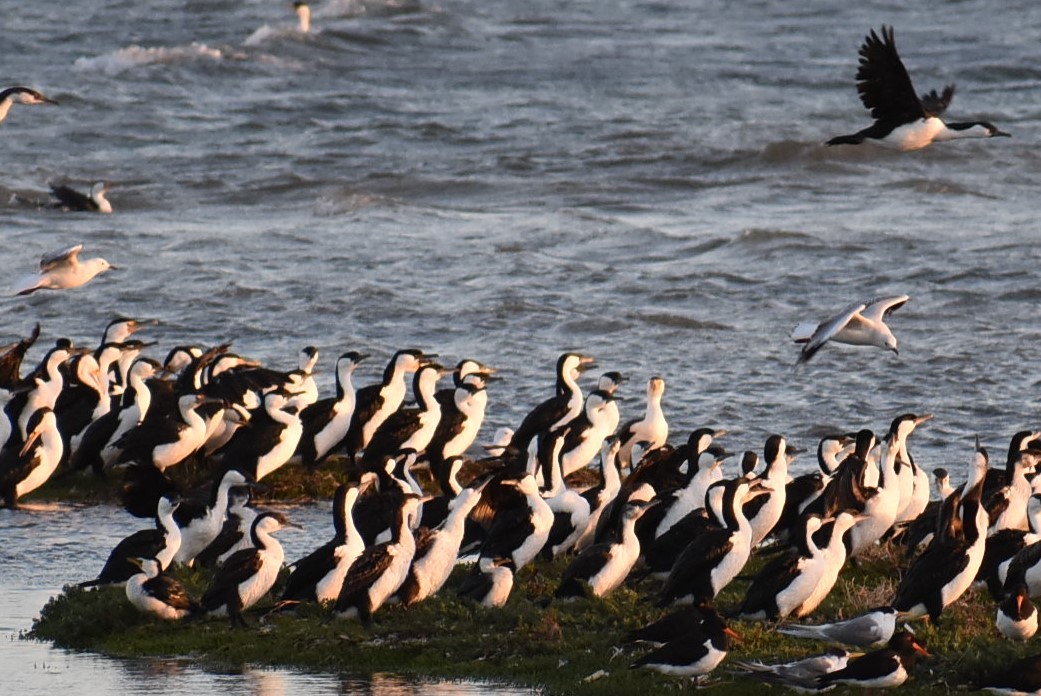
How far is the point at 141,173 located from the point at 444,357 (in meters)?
17.7

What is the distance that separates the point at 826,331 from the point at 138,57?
133ft

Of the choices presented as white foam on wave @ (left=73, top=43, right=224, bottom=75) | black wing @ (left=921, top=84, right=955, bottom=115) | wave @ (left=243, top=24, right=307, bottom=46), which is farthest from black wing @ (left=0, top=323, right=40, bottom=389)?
wave @ (left=243, top=24, right=307, bottom=46)

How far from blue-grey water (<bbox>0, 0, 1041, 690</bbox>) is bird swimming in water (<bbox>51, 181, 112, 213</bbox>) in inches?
15.8

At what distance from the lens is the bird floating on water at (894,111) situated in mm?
15531

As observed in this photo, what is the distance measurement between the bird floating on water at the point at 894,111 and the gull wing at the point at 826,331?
4.41ft

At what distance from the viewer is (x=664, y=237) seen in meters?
33.1

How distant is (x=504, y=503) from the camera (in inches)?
587

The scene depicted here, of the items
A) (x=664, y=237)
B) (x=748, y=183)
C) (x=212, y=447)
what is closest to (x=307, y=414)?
(x=212, y=447)

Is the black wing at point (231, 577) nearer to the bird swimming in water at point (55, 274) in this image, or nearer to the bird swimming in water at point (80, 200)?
the bird swimming in water at point (55, 274)

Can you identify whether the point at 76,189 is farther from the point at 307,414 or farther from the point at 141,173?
the point at 307,414

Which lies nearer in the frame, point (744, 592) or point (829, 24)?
point (744, 592)

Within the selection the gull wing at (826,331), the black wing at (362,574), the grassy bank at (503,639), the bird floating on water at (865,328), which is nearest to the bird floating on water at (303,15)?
the bird floating on water at (865,328)

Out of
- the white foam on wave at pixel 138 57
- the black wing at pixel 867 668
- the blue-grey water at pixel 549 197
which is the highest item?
the black wing at pixel 867 668

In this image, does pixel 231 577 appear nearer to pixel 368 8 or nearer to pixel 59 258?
pixel 59 258
